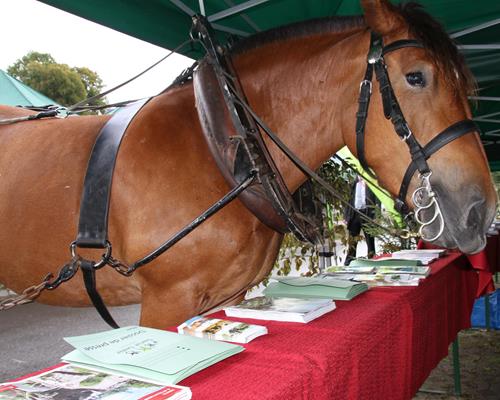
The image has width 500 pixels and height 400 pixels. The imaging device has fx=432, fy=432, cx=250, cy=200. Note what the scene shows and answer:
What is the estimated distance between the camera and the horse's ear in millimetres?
1501

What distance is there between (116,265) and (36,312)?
4.93 meters

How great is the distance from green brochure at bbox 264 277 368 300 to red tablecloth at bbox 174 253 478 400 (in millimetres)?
32

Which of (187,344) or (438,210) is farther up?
(438,210)

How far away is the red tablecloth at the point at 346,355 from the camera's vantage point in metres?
0.84

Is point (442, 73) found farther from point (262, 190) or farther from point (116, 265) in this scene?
point (116, 265)

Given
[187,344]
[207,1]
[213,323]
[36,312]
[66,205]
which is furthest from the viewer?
[36,312]

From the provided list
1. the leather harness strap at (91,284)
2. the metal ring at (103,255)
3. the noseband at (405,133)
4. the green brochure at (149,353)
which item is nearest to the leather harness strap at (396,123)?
the noseband at (405,133)

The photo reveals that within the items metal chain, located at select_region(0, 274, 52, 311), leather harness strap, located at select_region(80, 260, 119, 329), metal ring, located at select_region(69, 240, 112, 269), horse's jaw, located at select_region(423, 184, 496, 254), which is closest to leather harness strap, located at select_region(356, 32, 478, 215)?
horse's jaw, located at select_region(423, 184, 496, 254)

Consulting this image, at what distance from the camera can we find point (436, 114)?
4.63ft

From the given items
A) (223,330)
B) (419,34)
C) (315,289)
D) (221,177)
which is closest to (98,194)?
(221,177)

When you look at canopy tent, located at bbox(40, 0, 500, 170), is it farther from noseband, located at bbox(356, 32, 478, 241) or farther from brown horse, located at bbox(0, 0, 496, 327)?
noseband, located at bbox(356, 32, 478, 241)

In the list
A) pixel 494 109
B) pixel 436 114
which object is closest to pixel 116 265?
pixel 436 114

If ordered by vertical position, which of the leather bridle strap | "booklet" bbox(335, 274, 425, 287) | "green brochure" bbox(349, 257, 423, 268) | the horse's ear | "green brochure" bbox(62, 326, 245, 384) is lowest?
"green brochure" bbox(349, 257, 423, 268)

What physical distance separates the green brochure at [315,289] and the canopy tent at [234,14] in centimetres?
165
